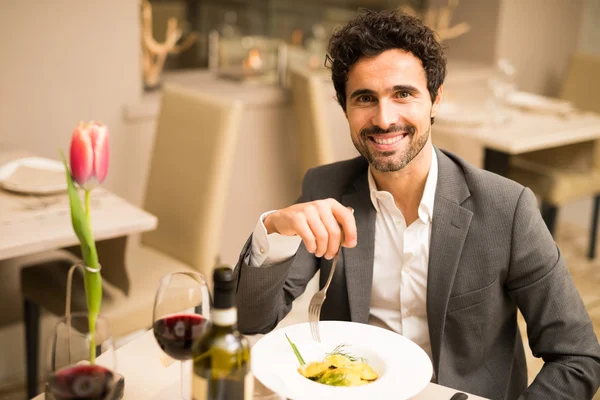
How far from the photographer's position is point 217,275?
83cm

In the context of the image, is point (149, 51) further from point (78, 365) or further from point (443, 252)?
point (78, 365)

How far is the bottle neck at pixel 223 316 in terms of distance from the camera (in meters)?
0.84

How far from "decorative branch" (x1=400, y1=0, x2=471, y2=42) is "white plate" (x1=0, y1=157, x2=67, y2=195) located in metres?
2.71

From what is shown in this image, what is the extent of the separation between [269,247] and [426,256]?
0.35 metres

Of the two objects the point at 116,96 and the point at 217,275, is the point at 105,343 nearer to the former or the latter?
the point at 217,275

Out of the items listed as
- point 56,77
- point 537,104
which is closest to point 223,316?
point 56,77

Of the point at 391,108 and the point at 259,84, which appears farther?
the point at 259,84

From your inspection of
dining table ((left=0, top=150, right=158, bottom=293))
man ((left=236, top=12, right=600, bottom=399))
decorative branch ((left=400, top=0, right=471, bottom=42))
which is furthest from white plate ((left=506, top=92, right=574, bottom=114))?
man ((left=236, top=12, right=600, bottom=399))

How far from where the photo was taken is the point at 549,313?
1373 millimetres

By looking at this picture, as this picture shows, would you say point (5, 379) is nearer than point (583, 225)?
Yes

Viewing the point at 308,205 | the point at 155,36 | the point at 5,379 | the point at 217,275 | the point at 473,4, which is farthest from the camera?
the point at 473,4

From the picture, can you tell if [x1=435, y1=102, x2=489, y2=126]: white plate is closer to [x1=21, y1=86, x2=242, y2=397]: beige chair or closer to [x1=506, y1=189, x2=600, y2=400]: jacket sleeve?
[x1=21, y1=86, x2=242, y2=397]: beige chair

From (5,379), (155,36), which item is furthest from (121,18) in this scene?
(5,379)

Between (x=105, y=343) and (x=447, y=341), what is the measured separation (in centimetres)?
77
